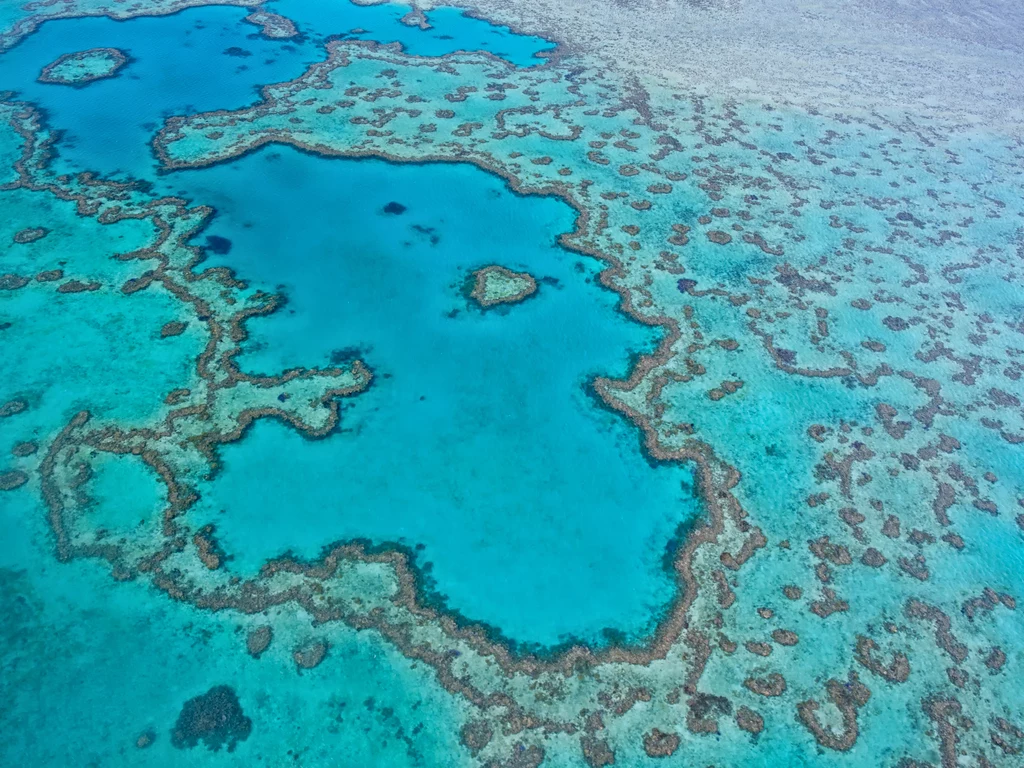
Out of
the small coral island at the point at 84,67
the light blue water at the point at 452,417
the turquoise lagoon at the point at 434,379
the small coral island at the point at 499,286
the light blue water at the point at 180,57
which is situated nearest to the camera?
the light blue water at the point at 452,417

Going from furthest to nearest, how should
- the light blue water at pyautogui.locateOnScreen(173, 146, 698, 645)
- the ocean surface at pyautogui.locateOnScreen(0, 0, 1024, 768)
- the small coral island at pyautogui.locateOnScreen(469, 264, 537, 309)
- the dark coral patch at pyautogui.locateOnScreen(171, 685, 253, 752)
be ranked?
the small coral island at pyautogui.locateOnScreen(469, 264, 537, 309) → the light blue water at pyautogui.locateOnScreen(173, 146, 698, 645) → the ocean surface at pyautogui.locateOnScreen(0, 0, 1024, 768) → the dark coral patch at pyautogui.locateOnScreen(171, 685, 253, 752)

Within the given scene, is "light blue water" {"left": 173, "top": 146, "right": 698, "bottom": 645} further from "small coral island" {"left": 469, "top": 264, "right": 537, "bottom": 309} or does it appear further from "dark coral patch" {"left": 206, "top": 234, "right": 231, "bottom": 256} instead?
"small coral island" {"left": 469, "top": 264, "right": 537, "bottom": 309}

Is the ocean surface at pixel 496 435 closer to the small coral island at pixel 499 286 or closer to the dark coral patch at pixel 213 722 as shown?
the dark coral patch at pixel 213 722

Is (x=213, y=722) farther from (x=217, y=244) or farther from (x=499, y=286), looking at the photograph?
(x=217, y=244)

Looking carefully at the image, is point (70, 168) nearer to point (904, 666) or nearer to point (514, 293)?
point (514, 293)

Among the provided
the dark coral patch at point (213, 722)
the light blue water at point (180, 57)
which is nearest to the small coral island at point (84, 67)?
the light blue water at point (180, 57)

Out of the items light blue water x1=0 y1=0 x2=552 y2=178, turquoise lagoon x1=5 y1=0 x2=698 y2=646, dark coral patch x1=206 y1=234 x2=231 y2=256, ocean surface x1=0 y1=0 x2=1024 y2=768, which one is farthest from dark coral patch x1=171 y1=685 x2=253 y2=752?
light blue water x1=0 y1=0 x2=552 y2=178

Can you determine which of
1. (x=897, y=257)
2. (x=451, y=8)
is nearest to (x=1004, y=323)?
(x=897, y=257)
